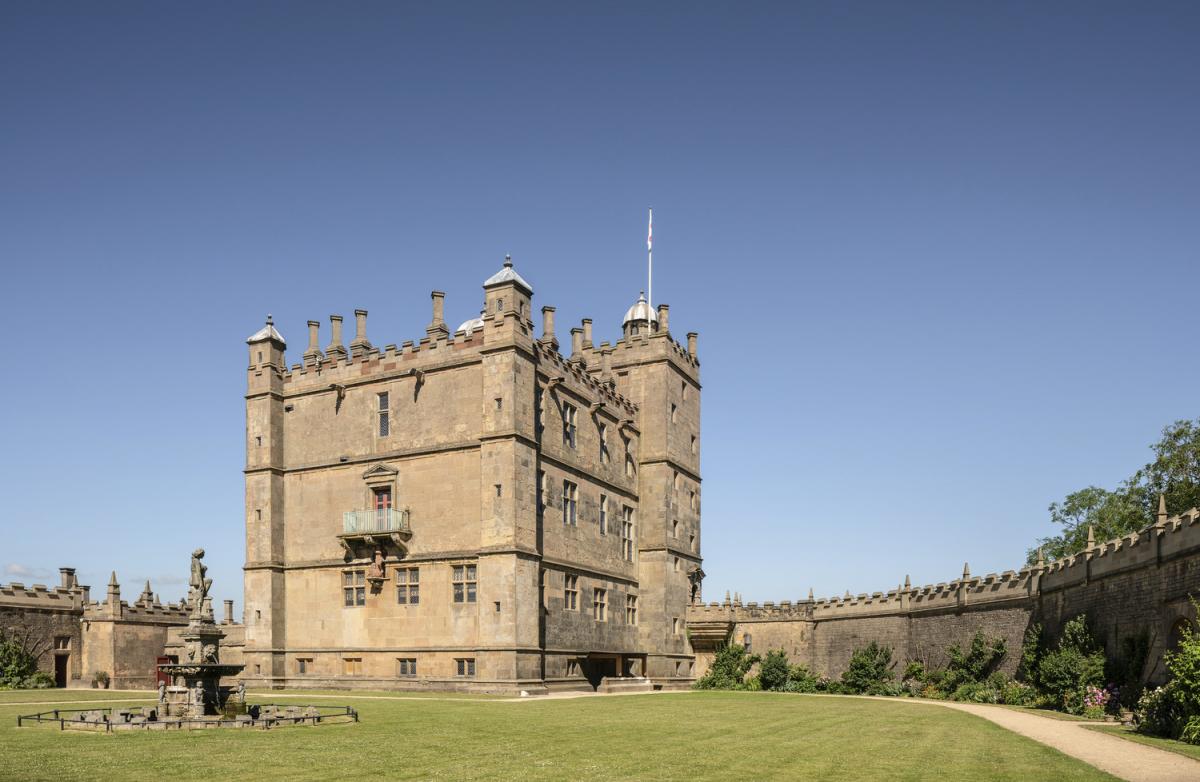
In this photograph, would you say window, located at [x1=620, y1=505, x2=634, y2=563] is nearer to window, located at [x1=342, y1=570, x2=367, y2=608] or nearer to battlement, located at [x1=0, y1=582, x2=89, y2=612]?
window, located at [x1=342, y1=570, x2=367, y2=608]

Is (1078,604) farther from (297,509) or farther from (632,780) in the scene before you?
(297,509)

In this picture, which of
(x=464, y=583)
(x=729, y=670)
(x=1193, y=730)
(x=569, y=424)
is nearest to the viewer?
(x=1193, y=730)

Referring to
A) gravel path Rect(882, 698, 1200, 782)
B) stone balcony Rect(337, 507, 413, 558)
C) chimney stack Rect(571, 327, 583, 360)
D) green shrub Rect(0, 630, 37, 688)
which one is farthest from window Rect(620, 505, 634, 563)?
green shrub Rect(0, 630, 37, 688)

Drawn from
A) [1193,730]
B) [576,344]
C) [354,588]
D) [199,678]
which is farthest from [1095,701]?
[576,344]

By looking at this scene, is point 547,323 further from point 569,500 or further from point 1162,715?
point 1162,715

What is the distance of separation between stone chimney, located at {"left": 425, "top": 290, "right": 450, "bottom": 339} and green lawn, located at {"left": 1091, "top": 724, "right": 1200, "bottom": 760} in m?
28.4

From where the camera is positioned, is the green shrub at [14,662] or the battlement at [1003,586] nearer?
the battlement at [1003,586]

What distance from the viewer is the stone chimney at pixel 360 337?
152 feet

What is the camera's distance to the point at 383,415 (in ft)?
148

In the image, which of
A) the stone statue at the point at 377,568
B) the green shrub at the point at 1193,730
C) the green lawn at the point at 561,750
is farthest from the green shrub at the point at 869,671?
the green shrub at the point at 1193,730

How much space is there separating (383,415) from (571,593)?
11.3 m

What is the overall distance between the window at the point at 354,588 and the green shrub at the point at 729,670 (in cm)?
1859

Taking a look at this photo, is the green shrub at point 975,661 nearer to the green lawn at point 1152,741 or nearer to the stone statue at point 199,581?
the green lawn at point 1152,741

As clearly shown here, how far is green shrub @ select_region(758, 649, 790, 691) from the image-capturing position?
51.4m
